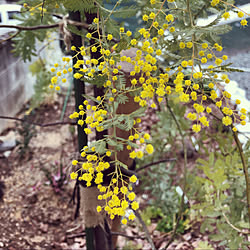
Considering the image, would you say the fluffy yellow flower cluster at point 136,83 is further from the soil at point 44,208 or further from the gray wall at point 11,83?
the gray wall at point 11,83

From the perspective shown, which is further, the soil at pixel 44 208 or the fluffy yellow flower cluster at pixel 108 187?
the soil at pixel 44 208

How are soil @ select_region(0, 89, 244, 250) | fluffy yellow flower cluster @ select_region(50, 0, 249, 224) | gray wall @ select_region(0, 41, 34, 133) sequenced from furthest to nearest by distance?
gray wall @ select_region(0, 41, 34, 133), soil @ select_region(0, 89, 244, 250), fluffy yellow flower cluster @ select_region(50, 0, 249, 224)

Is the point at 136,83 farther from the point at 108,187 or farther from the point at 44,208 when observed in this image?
the point at 44,208

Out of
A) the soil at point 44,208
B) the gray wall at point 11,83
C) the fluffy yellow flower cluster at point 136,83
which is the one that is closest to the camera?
the fluffy yellow flower cluster at point 136,83

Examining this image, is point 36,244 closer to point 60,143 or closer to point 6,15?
point 60,143

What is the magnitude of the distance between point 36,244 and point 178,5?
1.11 m

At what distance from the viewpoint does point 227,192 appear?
1669 mm

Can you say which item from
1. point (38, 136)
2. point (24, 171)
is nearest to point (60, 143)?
point (38, 136)

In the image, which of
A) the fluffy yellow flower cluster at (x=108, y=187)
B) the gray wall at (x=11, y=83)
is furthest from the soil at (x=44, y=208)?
the fluffy yellow flower cluster at (x=108, y=187)

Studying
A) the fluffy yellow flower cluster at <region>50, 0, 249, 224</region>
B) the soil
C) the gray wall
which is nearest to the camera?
the fluffy yellow flower cluster at <region>50, 0, 249, 224</region>

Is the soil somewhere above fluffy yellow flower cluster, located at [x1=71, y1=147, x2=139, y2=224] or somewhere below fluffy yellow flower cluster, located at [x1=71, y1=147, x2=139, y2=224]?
below

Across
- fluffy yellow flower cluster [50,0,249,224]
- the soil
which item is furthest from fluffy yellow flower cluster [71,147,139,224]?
the soil

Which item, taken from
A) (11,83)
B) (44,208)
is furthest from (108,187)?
(11,83)

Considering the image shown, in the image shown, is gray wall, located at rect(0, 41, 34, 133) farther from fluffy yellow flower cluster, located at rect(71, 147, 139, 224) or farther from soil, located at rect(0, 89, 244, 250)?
fluffy yellow flower cluster, located at rect(71, 147, 139, 224)
